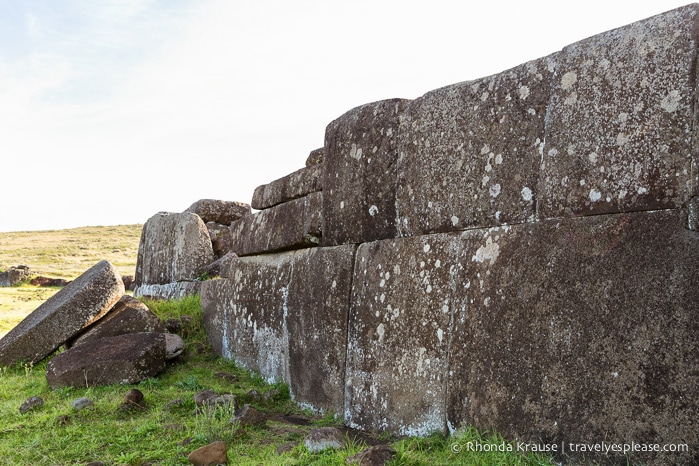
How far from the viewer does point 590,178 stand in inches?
128

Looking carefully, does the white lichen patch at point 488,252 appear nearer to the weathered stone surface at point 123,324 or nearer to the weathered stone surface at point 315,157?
the weathered stone surface at point 315,157

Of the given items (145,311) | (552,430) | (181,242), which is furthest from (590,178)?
(181,242)

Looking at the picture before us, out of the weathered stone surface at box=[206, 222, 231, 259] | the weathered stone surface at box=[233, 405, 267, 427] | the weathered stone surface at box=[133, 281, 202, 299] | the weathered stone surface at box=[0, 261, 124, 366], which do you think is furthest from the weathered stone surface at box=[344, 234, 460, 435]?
the weathered stone surface at box=[206, 222, 231, 259]

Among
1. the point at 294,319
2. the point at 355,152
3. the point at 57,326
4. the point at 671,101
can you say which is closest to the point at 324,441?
the point at 294,319

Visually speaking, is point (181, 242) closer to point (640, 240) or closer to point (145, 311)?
point (145, 311)

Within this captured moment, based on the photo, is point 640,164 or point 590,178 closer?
point 640,164

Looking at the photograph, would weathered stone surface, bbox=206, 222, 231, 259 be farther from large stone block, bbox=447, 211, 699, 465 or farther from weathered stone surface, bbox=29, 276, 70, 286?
weathered stone surface, bbox=29, 276, 70, 286

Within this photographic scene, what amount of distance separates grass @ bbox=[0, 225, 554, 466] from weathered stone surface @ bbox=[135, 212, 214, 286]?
328 cm

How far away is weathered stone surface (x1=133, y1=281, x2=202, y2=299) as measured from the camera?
10562 mm

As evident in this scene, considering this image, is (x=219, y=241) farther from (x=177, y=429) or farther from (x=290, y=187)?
(x=177, y=429)

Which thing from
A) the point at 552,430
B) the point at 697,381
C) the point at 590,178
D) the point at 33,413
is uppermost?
the point at 590,178

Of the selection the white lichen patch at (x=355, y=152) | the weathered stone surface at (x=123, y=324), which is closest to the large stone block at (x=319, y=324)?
the white lichen patch at (x=355, y=152)

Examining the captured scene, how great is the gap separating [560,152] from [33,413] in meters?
5.02

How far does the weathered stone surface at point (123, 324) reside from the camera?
293 inches
